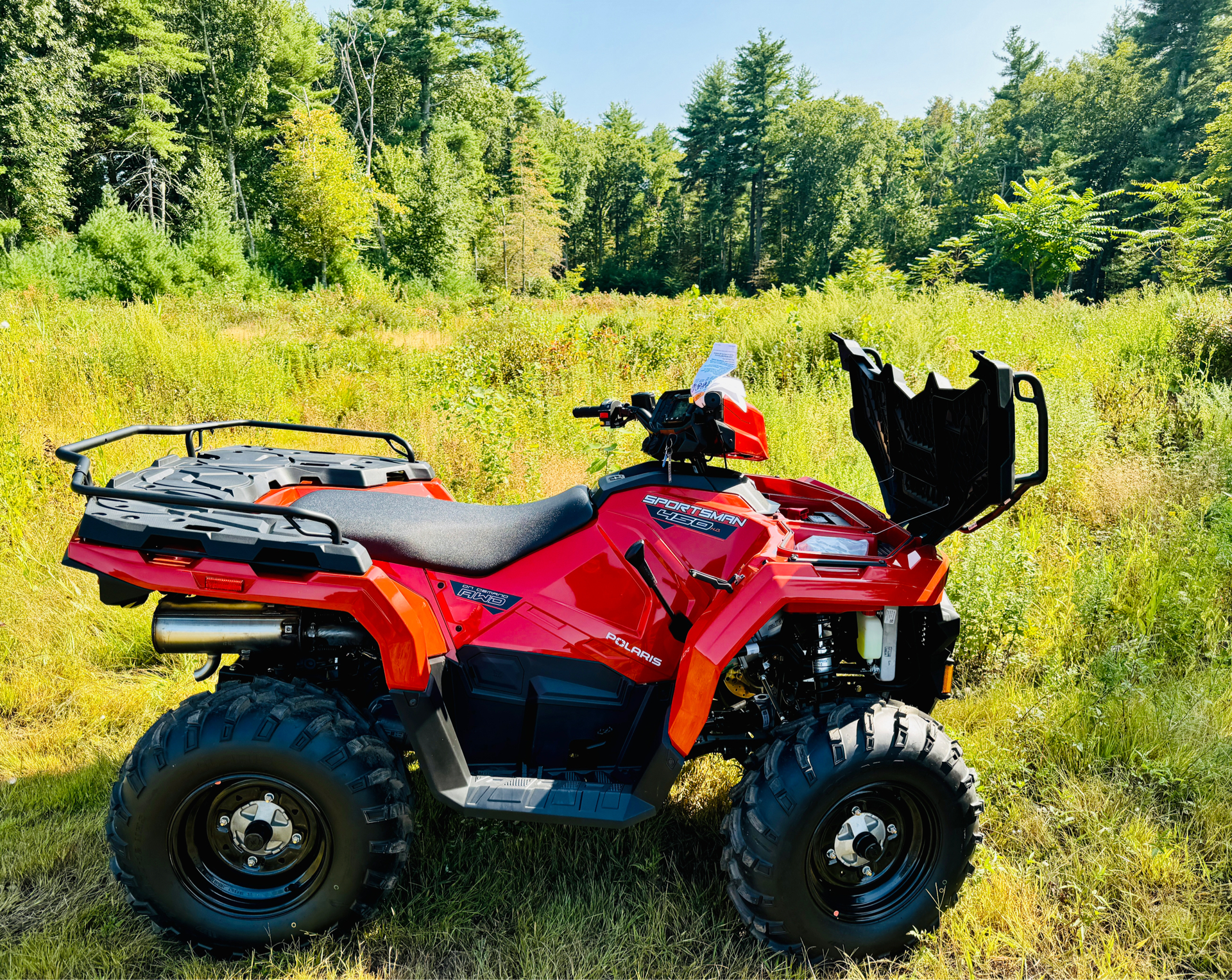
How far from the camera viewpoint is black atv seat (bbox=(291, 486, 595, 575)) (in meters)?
2.34

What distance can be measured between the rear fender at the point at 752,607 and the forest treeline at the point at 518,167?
1025 cm

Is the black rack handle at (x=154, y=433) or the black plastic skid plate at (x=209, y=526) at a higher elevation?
the black rack handle at (x=154, y=433)

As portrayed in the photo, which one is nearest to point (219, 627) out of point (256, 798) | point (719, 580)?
point (256, 798)

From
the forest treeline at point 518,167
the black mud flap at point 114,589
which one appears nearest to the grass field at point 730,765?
the black mud flap at point 114,589

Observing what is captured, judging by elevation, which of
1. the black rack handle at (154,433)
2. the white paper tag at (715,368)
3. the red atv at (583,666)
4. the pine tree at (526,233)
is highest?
the pine tree at (526,233)

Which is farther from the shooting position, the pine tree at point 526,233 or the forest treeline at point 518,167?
the pine tree at point 526,233

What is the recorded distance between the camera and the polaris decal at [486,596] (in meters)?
2.41

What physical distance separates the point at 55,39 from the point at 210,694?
31.8 meters

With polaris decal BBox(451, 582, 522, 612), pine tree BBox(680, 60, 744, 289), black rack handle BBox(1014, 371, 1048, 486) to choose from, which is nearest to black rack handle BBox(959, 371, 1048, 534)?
black rack handle BBox(1014, 371, 1048, 486)

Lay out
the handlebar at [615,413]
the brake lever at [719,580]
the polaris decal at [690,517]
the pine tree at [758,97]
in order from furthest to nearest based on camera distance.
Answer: the pine tree at [758,97], the handlebar at [615,413], the polaris decal at [690,517], the brake lever at [719,580]

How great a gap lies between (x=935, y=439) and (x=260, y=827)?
2.42m

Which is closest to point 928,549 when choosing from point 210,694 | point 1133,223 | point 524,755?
point 524,755

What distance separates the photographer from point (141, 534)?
208 cm

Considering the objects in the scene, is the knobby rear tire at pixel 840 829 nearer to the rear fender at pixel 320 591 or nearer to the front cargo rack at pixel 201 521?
the rear fender at pixel 320 591
